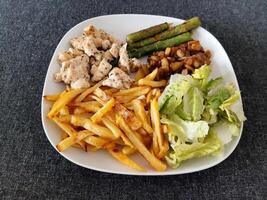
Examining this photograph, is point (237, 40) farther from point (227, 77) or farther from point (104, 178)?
point (104, 178)

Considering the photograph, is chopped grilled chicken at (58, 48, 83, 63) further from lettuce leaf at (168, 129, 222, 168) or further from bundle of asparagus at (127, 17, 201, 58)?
lettuce leaf at (168, 129, 222, 168)


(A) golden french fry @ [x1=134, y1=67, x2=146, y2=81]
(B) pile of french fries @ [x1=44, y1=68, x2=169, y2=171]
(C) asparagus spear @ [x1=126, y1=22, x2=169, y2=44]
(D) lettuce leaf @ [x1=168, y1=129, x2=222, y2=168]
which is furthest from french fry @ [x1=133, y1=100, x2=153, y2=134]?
(C) asparagus spear @ [x1=126, y1=22, x2=169, y2=44]

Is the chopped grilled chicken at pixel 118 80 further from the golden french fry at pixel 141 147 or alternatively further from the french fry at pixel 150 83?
the golden french fry at pixel 141 147

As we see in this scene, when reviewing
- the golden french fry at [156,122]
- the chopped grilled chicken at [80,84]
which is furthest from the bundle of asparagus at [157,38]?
the golden french fry at [156,122]

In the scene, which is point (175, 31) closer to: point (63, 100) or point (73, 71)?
point (73, 71)

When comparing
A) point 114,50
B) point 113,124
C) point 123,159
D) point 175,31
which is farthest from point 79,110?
point 175,31

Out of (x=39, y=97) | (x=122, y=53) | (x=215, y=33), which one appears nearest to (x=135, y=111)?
(x=122, y=53)
